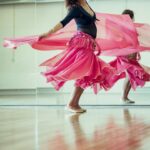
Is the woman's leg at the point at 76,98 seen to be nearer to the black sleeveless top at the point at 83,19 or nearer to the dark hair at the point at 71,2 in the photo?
the black sleeveless top at the point at 83,19

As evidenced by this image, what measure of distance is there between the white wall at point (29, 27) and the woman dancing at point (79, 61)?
1631 millimetres

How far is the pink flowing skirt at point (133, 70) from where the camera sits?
4.79 m

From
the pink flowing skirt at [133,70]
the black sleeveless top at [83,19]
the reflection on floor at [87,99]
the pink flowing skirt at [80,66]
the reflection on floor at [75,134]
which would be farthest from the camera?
the reflection on floor at [87,99]

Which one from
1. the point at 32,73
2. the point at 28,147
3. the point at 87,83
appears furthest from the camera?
the point at 32,73

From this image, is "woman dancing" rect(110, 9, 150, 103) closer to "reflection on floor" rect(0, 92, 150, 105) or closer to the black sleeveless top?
"reflection on floor" rect(0, 92, 150, 105)

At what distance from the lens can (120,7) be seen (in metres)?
5.73

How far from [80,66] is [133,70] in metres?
1.15

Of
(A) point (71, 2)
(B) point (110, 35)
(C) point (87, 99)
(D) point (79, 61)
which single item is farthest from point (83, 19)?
(C) point (87, 99)

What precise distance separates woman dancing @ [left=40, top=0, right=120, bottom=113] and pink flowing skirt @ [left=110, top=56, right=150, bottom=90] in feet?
2.75

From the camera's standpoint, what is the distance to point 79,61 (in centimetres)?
390

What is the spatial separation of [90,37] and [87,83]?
0.42 m

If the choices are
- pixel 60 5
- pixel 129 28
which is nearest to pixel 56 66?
pixel 129 28

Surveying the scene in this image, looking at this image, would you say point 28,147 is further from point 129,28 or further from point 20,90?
point 20,90

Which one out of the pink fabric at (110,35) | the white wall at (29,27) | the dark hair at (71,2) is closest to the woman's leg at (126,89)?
the white wall at (29,27)
